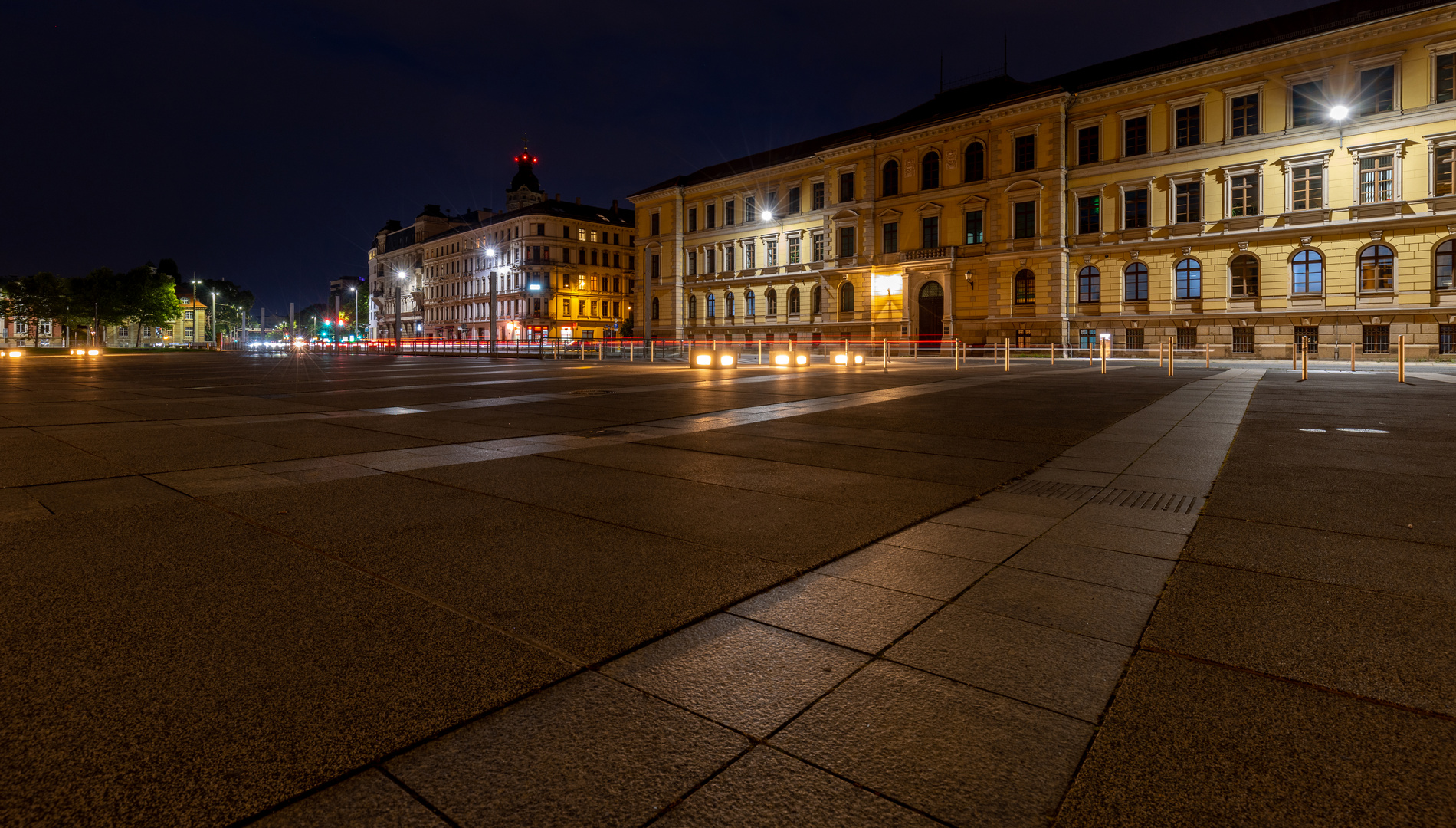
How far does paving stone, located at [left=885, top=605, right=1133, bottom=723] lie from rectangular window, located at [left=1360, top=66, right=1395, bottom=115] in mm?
47525

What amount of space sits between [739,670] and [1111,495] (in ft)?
14.8

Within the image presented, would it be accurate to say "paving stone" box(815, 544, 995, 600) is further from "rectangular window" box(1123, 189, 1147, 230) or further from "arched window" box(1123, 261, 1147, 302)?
"rectangular window" box(1123, 189, 1147, 230)

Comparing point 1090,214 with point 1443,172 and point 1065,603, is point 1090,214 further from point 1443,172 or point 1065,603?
point 1065,603

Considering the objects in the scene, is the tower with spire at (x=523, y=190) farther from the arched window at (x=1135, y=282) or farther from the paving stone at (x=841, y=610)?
the paving stone at (x=841, y=610)

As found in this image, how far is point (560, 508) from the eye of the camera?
5523 mm

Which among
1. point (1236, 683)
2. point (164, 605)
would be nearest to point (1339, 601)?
point (1236, 683)

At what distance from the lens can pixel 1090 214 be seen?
45.8m

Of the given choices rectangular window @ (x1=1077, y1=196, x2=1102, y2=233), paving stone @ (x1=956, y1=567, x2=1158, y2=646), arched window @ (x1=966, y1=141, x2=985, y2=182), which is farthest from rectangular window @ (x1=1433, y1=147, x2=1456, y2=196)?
paving stone @ (x1=956, y1=567, x2=1158, y2=646)

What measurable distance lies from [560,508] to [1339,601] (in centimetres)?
461

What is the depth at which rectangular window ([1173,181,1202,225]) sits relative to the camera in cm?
4166

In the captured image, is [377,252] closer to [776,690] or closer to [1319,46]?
[1319,46]

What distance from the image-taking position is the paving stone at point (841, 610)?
321cm

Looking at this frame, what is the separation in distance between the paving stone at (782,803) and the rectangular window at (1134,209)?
4927 cm

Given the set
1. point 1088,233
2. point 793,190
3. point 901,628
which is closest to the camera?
point 901,628
